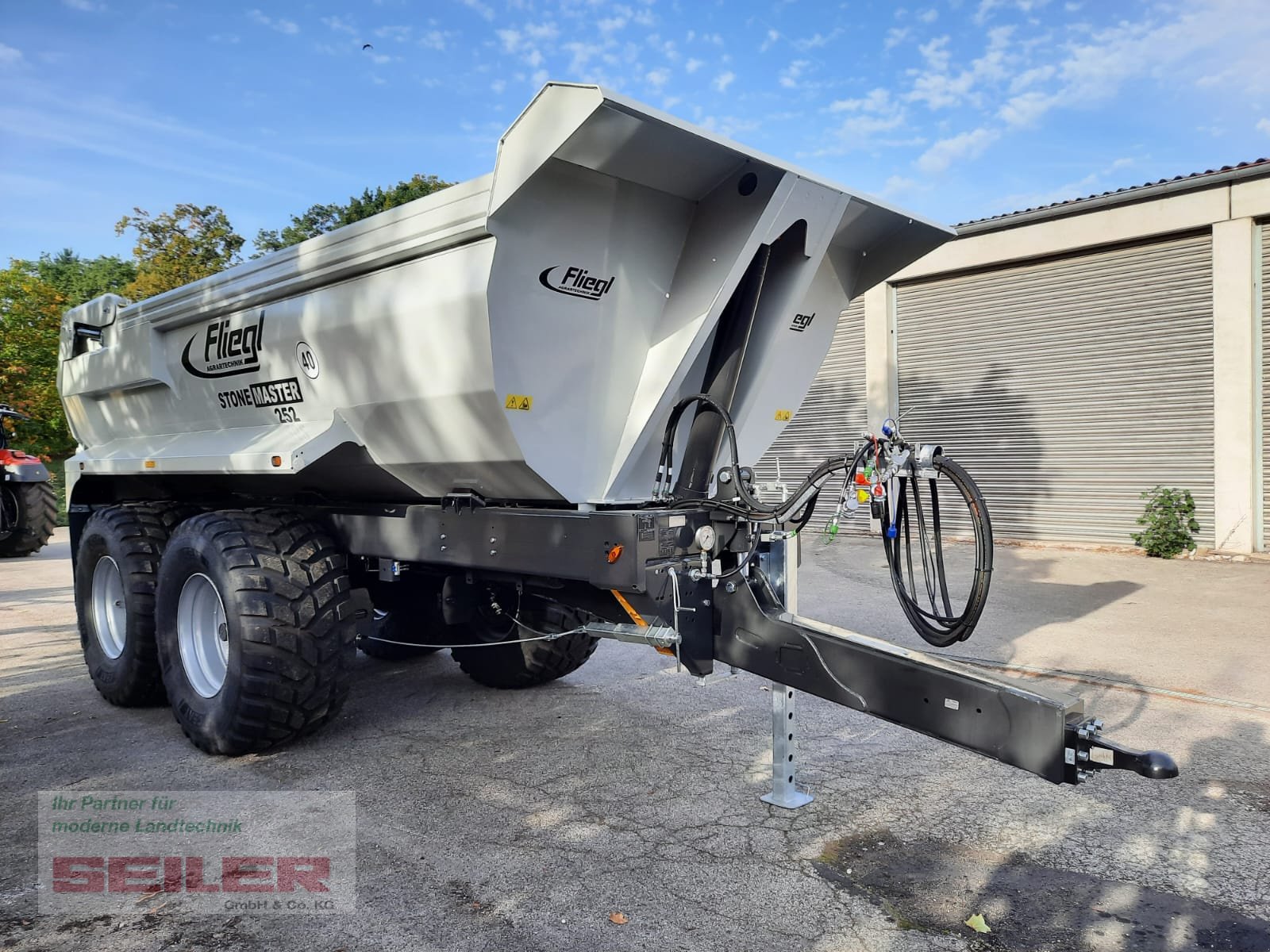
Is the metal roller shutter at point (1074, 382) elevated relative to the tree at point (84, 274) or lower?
lower

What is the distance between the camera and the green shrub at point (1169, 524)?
10.6 meters

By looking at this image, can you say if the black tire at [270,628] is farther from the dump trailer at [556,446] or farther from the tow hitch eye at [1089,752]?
the tow hitch eye at [1089,752]

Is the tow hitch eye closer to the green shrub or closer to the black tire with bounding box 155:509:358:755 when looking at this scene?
the black tire with bounding box 155:509:358:755

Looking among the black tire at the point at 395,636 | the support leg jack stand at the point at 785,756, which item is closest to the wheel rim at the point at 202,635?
the black tire at the point at 395,636

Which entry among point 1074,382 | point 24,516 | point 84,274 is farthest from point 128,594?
point 84,274

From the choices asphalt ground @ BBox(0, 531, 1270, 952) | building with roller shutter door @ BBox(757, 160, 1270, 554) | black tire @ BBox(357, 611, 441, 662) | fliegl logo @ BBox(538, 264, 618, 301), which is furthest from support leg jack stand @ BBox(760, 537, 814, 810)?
building with roller shutter door @ BBox(757, 160, 1270, 554)

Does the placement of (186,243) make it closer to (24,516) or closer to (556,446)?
(24,516)

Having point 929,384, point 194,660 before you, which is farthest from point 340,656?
point 929,384

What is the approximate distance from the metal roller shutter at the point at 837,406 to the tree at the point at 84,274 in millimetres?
28512

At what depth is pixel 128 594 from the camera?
5250 millimetres

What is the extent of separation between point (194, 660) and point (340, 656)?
0.97 meters

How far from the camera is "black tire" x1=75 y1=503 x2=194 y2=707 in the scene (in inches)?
207

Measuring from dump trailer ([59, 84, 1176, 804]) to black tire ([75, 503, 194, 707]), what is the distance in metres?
0.03

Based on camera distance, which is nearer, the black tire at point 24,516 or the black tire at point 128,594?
the black tire at point 128,594
